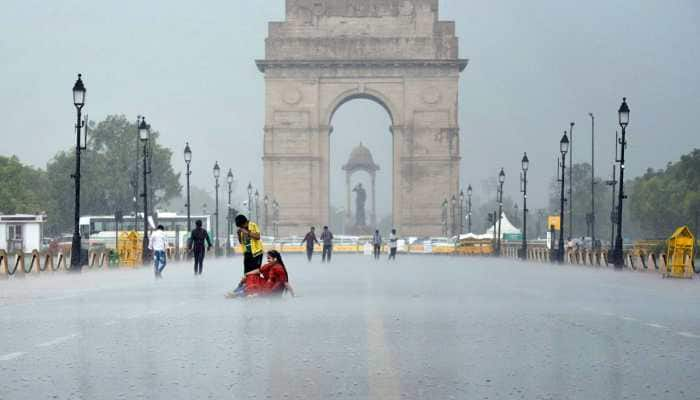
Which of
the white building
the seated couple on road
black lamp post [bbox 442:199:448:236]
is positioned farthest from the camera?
black lamp post [bbox 442:199:448:236]

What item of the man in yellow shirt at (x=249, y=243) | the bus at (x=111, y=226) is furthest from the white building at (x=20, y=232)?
the man in yellow shirt at (x=249, y=243)

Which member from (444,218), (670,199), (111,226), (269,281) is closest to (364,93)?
(444,218)

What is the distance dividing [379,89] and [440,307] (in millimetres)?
76340

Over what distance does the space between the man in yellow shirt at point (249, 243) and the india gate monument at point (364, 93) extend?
7159 cm

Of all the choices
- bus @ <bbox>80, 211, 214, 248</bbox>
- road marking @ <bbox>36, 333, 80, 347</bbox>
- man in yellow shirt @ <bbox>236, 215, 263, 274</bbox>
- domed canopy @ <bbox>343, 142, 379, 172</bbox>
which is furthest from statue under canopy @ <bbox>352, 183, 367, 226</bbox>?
road marking @ <bbox>36, 333, 80, 347</bbox>

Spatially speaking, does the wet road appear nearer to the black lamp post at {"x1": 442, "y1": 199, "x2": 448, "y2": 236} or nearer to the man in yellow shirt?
the man in yellow shirt

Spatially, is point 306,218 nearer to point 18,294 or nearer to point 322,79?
point 322,79

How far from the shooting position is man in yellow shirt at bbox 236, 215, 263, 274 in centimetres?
2206

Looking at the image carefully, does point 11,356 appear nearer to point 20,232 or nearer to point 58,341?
point 58,341

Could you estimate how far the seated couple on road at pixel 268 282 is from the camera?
2105 centimetres

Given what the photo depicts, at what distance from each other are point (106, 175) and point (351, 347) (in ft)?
384

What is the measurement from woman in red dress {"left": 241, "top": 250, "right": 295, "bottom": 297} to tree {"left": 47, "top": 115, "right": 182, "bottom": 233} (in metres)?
99.3

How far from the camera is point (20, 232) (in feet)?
260

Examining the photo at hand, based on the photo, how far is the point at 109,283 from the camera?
30031 millimetres
